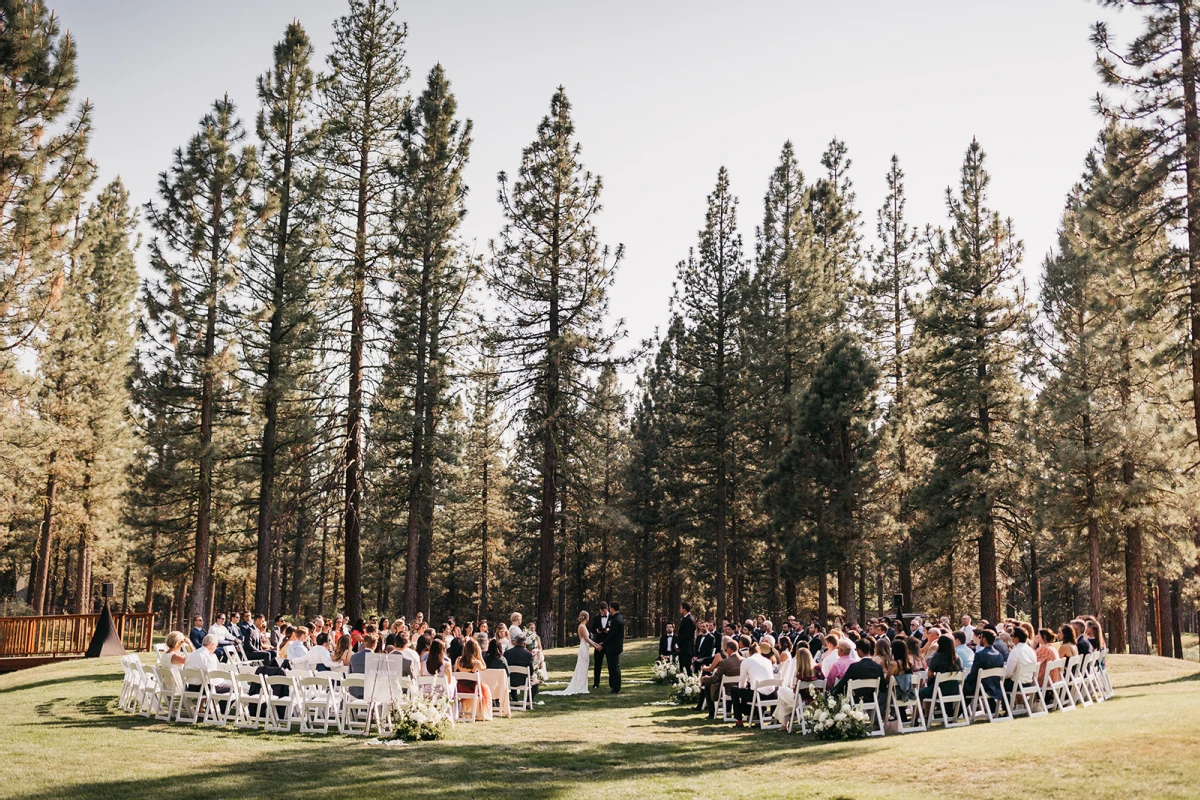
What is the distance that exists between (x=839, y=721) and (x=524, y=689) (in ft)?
20.8

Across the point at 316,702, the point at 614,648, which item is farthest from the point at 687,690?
the point at 316,702

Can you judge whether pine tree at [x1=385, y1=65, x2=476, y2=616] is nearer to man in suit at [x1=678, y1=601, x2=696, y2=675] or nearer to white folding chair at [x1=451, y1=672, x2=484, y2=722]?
man in suit at [x1=678, y1=601, x2=696, y2=675]

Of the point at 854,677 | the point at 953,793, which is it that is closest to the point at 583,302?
the point at 854,677

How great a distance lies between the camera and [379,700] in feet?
42.0

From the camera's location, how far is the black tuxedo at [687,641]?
1980 cm

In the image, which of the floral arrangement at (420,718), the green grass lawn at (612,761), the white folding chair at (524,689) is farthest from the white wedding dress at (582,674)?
the floral arrangement at (420,718)

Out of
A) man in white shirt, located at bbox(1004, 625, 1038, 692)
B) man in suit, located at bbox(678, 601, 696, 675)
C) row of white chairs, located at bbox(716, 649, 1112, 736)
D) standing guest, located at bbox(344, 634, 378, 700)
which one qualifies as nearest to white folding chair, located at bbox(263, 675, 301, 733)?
standing guest, located at bbox(344, 634, 378, 700)

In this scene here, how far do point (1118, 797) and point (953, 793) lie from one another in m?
1.37

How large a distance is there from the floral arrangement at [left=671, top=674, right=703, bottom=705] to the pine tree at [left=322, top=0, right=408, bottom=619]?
11261 millimetres

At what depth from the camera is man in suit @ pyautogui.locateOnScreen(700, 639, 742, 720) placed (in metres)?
14.6

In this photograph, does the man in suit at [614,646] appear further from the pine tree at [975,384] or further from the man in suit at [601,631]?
the pine tree at [975,384]

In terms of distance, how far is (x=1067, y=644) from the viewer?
43.6 ft

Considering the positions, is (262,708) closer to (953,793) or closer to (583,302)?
(953,793)

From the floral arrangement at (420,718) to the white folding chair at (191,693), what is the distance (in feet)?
9.51
